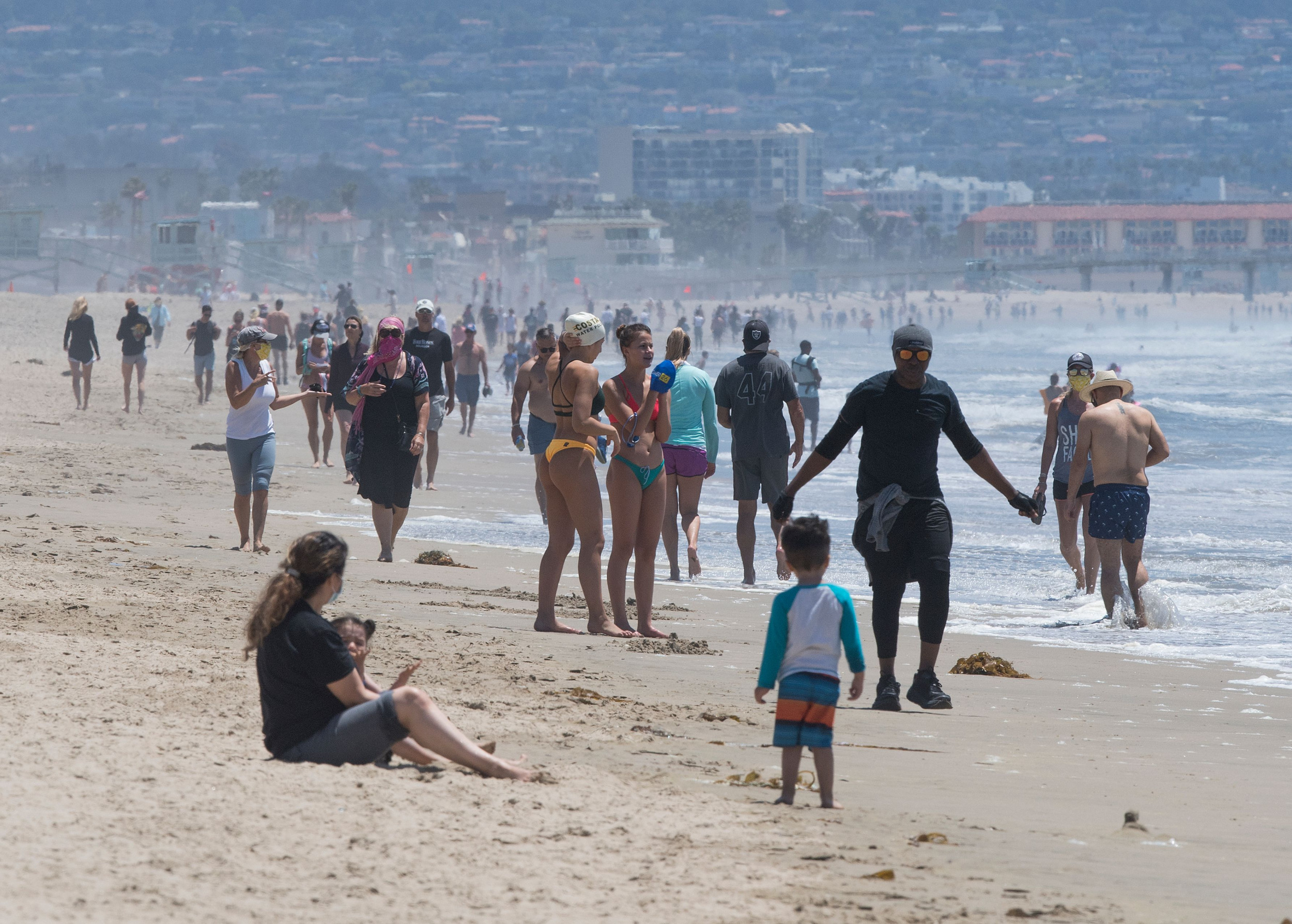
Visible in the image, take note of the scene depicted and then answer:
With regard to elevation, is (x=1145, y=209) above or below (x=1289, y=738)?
above

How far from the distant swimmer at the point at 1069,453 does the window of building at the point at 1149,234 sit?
171441 mm

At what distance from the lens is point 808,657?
4.33 meters

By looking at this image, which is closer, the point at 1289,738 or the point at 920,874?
the point at 920,874

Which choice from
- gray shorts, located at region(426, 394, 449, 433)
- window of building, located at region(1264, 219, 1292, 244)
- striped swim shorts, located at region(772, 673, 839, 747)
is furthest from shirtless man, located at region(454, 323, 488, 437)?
window of building, located at region(1264, 219, 1292, 244)

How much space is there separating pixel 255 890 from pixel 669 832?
107 cm

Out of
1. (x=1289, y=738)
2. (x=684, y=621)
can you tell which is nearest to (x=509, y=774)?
(x=1289, y=738)

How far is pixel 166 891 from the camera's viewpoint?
3342 mm

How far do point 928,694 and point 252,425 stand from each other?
4.39 meters

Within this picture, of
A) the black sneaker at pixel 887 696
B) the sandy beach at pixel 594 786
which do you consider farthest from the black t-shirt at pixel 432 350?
the black sneaker at pixel 887 696

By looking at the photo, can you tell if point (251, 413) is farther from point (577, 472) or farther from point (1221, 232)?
point (1221, 232)

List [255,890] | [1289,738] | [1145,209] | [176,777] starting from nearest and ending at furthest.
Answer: [255,890], [176,777], [1289,738], [1145,209]

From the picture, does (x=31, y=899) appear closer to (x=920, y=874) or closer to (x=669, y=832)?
(x=669, y=832)

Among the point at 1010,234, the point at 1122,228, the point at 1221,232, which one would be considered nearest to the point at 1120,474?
the point at 1010,234

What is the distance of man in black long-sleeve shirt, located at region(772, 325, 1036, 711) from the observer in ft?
18.7
